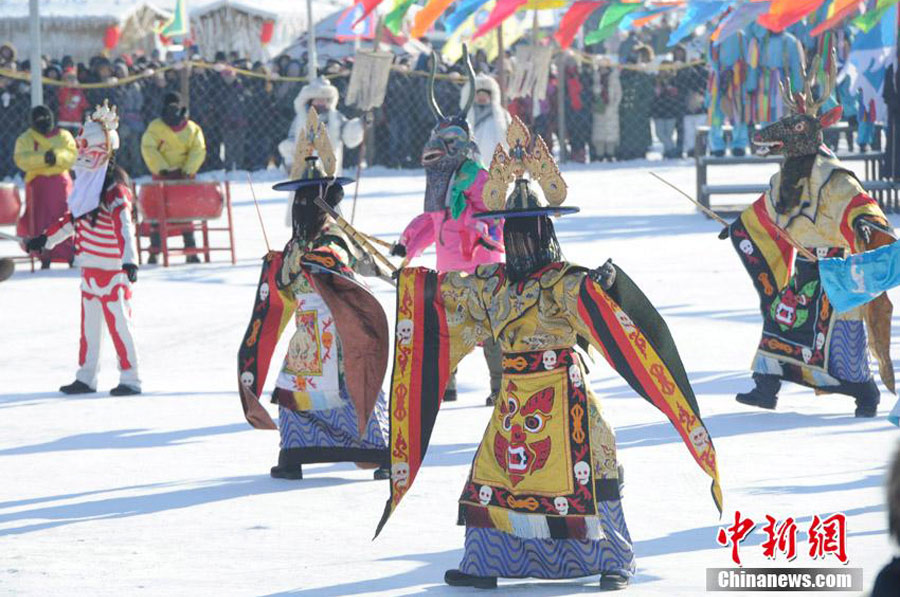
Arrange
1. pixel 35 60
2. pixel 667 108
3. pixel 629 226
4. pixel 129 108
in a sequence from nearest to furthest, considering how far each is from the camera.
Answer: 1. pixel 35 60
2. pixel 629 226
3. pixel 129 108
4. pixel 667 108

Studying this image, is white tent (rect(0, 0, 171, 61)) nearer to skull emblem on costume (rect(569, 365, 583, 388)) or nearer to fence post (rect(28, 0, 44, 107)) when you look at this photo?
fence post (rect(28, 0, 44, 107))

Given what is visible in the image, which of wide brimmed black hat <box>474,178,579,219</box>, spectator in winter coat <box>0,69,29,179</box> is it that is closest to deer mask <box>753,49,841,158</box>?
wide brimmed black hat <box>474,178,579,219</box>

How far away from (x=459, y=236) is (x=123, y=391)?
2061 mm

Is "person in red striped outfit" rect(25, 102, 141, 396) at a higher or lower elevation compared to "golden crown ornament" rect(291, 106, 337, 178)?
lower

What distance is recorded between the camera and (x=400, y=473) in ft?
18.6

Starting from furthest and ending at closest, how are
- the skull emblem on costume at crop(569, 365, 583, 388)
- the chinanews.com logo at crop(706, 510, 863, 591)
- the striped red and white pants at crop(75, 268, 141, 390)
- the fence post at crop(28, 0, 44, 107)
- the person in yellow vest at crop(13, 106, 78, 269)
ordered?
the fence post at crop(28, 0, 44, 107)
the person in yellow vest at crop(13, 106, 78, 269)
the striped red and white pants at crop(75, 268, 141, 390)
the skull emblem on costume at crop(569, 365, 583, 388)
the chinanews.com logo at crop(706, 510, 863, 591)

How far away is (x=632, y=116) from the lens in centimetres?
2417

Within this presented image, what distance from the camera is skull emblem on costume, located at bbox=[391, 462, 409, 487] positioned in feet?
18.6

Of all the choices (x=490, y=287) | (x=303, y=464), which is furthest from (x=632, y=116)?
(x=490, y=287)

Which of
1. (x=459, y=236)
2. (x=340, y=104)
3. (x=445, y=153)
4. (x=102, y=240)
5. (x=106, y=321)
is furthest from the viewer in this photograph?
(x=340, y=104)

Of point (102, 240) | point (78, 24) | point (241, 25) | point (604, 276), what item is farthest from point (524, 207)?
point (241, 25)

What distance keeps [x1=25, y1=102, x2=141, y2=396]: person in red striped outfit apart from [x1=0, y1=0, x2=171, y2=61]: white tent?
1715 cm

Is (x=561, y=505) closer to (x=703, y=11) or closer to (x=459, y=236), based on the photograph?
(x=459, y=236)

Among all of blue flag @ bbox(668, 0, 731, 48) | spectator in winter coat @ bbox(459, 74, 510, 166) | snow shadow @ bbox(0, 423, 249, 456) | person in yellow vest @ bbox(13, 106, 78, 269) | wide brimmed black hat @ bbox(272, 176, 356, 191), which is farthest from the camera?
blue flag @ bbox(668, 0, 731, 48)
